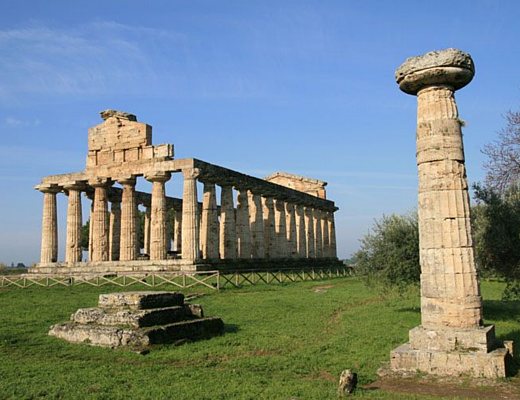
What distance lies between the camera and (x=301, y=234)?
50875 millimetres

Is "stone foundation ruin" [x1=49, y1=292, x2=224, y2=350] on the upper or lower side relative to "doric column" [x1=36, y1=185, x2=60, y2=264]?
lower

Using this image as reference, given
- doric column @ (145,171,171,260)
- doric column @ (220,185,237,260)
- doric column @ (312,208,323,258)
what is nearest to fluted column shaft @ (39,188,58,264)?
doric column @ (145,171,171,260)

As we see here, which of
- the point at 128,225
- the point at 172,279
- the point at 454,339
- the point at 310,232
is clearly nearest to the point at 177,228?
the point at 310,232

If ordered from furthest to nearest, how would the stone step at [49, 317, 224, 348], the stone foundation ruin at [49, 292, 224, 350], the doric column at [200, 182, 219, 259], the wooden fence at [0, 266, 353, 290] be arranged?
the doric column at [200, 182, 219, 259], the wooden fence at [0, 266, 353, 290], the stone foundation ruin at [49, 292, 224, 350], the stone step at [49, 317, 224, 348]

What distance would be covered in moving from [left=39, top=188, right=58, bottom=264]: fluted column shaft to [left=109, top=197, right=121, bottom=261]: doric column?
4371 millimetres

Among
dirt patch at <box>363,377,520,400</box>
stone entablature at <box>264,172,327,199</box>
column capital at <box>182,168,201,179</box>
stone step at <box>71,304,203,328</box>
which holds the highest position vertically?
stone entablature at <box>264,172,327,199</box>

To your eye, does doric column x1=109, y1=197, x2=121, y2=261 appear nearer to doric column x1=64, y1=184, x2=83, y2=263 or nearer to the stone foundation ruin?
doric column x1=64, y1=184, x2=83, y2=263

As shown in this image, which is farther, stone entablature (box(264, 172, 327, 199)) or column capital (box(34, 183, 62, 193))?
stone entablature (box(264, 172, 327, 199))

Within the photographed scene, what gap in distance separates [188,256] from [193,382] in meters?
24.1

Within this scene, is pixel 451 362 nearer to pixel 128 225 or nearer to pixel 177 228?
pixel 128 225

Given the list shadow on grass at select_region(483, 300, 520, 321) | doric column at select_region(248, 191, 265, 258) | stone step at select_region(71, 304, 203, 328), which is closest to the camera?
stone step at select_region(71, 304, 203, 328)

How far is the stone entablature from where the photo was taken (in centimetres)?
5981

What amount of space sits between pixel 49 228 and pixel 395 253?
31.1 m

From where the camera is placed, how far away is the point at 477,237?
1611 centimetres
